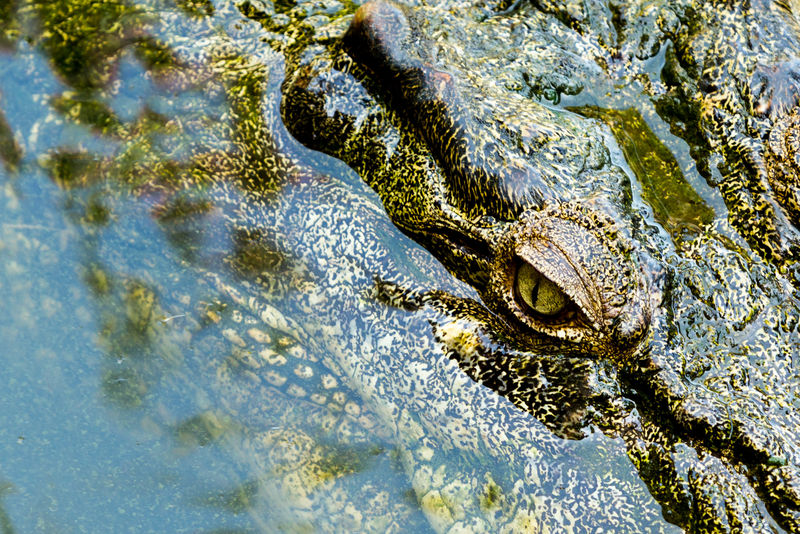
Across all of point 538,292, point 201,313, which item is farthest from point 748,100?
point 201,313

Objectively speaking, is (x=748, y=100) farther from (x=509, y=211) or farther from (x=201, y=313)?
(x=201, y=313)

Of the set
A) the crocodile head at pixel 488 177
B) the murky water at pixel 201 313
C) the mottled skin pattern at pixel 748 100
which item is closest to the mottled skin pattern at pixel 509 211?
the crocodile head at pixel 488 177

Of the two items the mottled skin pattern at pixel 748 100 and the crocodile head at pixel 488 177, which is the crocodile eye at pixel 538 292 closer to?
the crocodile head at pixel 488 177

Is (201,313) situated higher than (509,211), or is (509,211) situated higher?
(509,211)

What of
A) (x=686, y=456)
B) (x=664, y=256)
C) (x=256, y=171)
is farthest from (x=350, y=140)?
(x=686, y=456)

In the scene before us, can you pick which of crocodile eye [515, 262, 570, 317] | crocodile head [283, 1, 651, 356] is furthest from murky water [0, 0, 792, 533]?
crocodile eye [515, 262, 570, 317]

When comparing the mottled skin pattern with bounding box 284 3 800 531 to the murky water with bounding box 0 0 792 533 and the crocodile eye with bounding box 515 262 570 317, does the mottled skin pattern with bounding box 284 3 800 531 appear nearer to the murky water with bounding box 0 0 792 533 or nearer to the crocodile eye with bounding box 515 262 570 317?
the crocodile eye with bounding box 515 262 570 317
